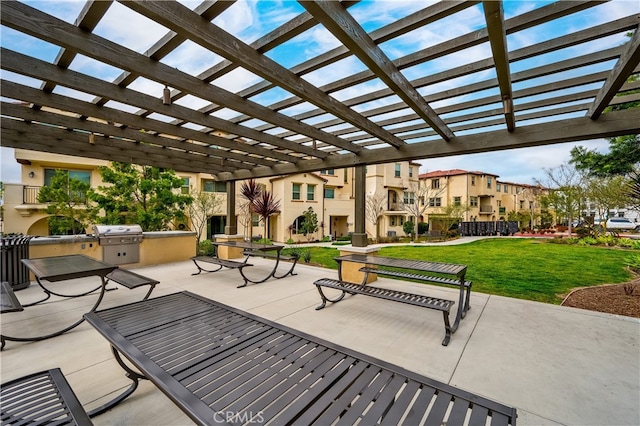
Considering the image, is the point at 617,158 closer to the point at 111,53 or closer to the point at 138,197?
the point at 111,53

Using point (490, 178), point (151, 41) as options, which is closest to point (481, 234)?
point (490, 178)

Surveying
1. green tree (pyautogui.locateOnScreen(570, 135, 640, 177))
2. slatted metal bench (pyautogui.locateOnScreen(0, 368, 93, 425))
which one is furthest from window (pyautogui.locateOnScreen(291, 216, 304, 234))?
slatted metal bench (pyautogui.locateOnScreen(0, 368, 93, 425))

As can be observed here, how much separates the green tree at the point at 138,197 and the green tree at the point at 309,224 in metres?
10.3

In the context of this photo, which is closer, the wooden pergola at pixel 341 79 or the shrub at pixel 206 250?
the wooden pergola at pixel 341 79

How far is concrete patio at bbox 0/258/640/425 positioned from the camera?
2.38m

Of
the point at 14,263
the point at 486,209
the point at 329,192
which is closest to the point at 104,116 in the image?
the point at 14,263

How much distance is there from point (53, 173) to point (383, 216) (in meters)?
22.9

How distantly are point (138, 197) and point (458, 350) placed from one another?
11.8m

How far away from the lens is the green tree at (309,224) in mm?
20614

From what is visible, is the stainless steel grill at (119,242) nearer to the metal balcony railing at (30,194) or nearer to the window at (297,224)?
the metal balcony railing at (30,194)

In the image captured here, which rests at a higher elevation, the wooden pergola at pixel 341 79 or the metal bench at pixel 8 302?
the wooden pergola at pixel 341 79

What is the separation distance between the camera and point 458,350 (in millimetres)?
3334

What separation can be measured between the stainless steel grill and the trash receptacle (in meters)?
1.70

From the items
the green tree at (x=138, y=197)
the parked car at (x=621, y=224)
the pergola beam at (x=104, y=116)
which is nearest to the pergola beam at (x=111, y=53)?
the pergola beam at (x=104, y=116)
